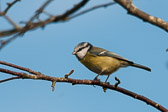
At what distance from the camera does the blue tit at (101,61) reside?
4785 mm

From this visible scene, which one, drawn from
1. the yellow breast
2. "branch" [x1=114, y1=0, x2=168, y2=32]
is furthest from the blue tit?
"branch" [x1=114, y1=0, x2=168, y2=32]

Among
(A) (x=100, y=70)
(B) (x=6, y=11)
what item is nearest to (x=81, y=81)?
(B) (x=6, y=11)

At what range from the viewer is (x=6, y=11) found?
56.9 inches

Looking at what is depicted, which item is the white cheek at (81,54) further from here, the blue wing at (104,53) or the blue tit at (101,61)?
the blue wing at (104,53)

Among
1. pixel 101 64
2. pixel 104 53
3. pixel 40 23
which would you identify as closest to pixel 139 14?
pixel 40 23

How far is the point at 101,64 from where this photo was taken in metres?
4.79

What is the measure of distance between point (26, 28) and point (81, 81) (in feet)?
5.06

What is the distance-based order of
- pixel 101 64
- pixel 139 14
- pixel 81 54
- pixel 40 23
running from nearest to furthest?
pixel 40 23 → pixel 139 14 → pixel 101 64 → pixel 81 54

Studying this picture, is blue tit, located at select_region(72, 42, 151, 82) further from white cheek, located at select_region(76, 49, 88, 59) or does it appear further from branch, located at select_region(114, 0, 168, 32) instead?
branch, located at select_region(114, 0, 168, 32)

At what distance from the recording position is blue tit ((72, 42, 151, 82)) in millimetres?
4785

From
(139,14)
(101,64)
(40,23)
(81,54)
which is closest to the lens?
(40,23)

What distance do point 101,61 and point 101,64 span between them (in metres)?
0.06

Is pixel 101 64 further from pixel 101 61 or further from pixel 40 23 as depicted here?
pixel 40 23

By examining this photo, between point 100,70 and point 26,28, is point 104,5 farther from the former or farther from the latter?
point 100,70
